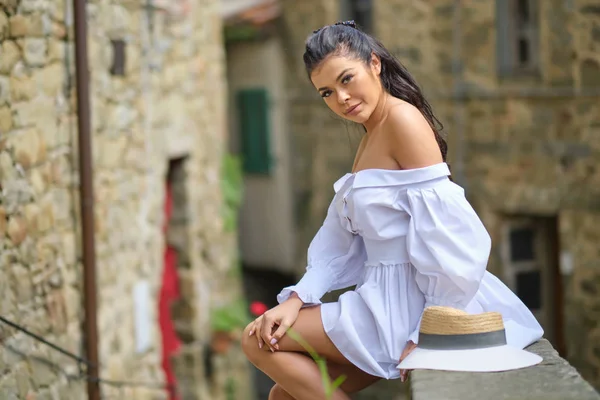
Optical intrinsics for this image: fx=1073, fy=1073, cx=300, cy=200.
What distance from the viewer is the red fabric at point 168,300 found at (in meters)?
8.77

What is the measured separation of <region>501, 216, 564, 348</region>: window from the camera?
33.6ft

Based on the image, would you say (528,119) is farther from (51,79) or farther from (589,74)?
(51,79)

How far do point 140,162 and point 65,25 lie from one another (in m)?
1.76

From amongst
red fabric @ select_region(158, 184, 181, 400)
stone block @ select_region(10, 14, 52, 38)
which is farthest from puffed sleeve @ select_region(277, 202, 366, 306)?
red fabric @ select_region(158, 184, 181, 400)

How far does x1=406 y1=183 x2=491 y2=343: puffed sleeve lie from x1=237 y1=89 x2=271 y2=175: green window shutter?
11.0m

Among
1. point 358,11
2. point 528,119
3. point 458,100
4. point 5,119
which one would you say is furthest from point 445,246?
point 358,11

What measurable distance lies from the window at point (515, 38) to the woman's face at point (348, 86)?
291 inches

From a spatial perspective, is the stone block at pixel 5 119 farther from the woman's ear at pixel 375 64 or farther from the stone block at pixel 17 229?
the woman's ear at pixel 375 64

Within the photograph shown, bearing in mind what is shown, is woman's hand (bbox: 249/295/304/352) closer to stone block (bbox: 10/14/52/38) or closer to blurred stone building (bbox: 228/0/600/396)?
stone block (bbox: 10/14/52/38)

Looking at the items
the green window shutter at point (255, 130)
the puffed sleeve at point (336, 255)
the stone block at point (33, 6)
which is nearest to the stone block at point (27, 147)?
the stone block at point (33, 6)

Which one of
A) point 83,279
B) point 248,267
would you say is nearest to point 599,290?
point 83,279

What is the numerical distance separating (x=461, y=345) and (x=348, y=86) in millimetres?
815

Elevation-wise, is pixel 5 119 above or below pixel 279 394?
above

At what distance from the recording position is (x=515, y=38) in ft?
34.0
